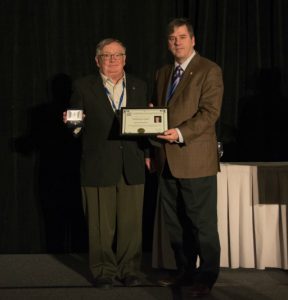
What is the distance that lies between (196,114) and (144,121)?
0.32m

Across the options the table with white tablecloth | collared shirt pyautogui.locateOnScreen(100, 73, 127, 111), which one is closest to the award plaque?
collared shirt pyautogui.locateOnScreen(100, 73, 127, 111)

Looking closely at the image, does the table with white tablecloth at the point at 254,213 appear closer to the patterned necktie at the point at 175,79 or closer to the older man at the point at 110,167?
the older man at the point at 110,167

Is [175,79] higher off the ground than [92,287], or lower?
higher

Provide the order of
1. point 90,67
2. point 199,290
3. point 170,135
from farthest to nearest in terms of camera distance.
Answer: point 90,67 → point 199,290 → point 170,135

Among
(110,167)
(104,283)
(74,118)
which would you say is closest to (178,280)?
(104,283)

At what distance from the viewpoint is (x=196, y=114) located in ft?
11.4

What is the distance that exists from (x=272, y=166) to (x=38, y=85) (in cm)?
202

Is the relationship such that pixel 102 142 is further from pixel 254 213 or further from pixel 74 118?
pixel 254 213

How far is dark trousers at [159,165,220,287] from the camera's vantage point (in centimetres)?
359

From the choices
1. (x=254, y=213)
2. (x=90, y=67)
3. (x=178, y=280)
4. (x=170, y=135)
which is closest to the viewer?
(x=170, y=135)

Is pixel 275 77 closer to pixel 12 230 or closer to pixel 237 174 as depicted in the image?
pixel 237 174

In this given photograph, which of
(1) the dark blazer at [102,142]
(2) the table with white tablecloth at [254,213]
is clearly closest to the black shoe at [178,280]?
(2) the table with white tablecloth at [254,213]

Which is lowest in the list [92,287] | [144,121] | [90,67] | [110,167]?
[92,287]

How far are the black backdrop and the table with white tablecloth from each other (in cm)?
78
